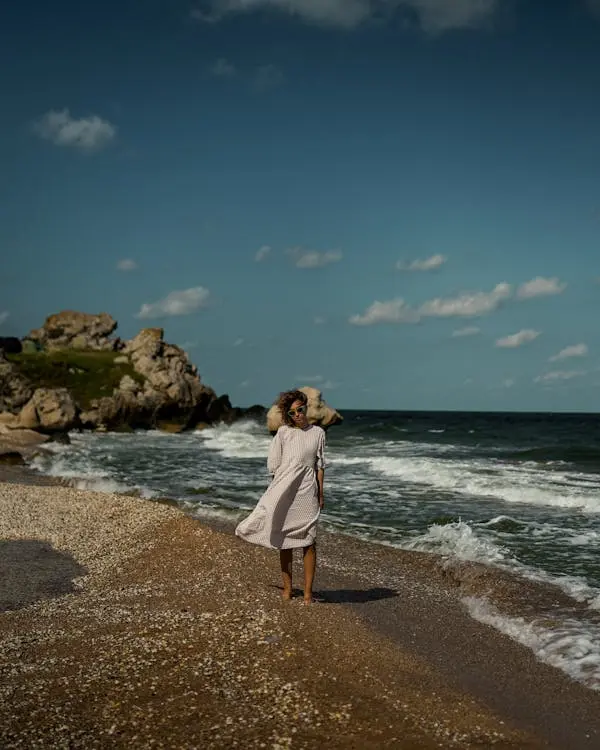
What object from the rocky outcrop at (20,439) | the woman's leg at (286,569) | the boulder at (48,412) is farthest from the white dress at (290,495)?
the boulder at (48,412)

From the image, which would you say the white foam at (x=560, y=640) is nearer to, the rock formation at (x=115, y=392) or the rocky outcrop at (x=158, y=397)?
the rock formation at (x=115, y=392)

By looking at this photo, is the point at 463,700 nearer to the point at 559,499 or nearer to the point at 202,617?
the point at 202,617

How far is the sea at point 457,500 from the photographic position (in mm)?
9977

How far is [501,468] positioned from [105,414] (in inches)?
1577

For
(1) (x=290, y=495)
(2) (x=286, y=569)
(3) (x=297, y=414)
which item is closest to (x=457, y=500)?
(2) (x=286, y=569)

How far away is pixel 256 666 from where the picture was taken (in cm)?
689

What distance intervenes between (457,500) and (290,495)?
568 inches

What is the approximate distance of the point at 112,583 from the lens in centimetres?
1108

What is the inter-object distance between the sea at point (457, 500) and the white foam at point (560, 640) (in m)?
0.01

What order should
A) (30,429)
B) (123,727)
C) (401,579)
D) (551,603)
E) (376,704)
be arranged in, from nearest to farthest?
(123,727) < (376,704) < (551,603) < (401,579) < (30,429)

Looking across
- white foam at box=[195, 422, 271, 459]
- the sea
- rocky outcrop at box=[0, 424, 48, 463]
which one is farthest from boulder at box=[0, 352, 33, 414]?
white foam at box=[195, 422, 271, 459]

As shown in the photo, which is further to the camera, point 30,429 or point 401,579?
point 30,429

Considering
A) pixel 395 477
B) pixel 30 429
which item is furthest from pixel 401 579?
pixel 30 429

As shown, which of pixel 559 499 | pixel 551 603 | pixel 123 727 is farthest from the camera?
pixel 559 499
